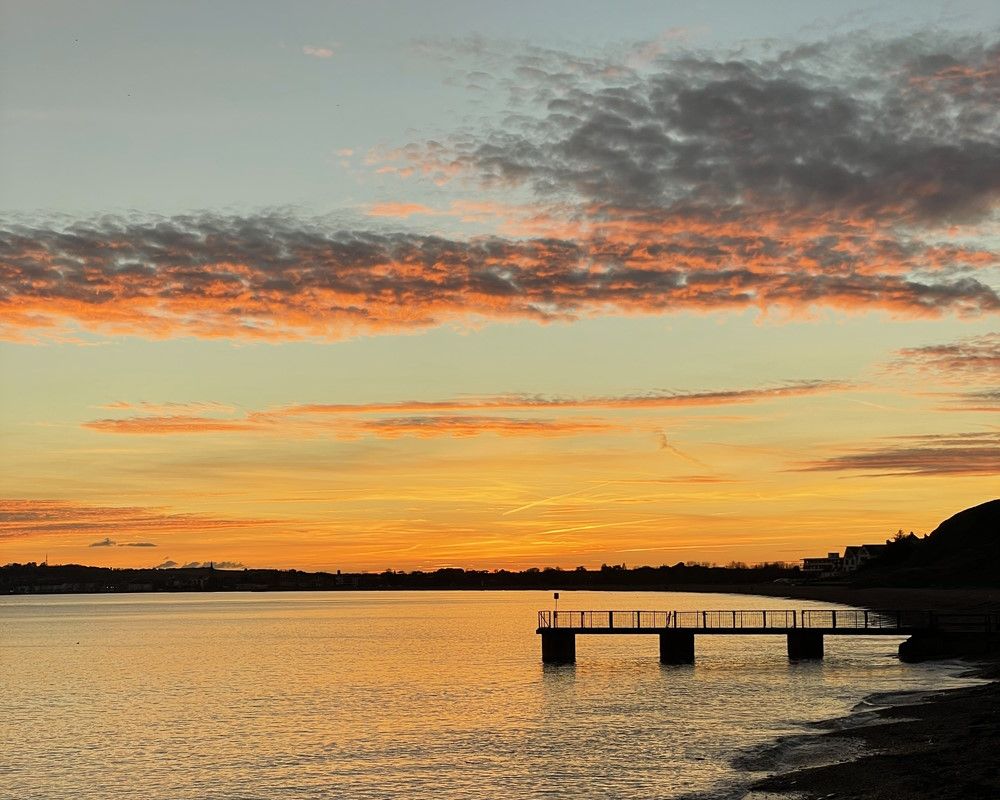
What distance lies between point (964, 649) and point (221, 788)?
53908 millimetres

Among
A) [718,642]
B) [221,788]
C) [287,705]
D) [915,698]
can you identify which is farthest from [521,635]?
[221,788]

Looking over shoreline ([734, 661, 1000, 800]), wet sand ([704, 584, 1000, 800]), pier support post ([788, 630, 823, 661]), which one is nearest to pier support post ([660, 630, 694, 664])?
pier support post ([788, 630, 823, 661])

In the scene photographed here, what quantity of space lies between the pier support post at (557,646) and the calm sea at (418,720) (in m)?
1.31

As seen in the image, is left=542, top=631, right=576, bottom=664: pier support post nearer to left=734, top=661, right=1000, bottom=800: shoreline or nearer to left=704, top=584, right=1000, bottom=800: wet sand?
left=704, top=584, right=1000, bottom=800: wet sand

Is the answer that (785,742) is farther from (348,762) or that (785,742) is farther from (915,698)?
(348,762)

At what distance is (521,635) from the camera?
16150 cm

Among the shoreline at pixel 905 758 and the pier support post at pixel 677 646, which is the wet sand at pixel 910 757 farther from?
the pier support post at pixel 677 646

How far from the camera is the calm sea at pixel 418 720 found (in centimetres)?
4406

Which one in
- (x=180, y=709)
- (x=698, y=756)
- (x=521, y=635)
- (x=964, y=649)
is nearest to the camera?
(x=698, y=756)

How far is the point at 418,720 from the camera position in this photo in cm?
6306

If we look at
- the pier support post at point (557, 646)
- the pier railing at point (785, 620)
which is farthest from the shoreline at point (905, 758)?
the pier support post at point (557, 646)

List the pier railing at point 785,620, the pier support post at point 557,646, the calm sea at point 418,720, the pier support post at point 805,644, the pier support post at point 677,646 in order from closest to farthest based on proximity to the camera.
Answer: the calm sea at point 418,720 → the pier support post at point 805,644 → the pier support post at point 677,646 → the pier railing at point 785,620 → the pier support post at point 557,646

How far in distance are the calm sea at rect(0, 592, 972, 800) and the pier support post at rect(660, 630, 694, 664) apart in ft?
4.45

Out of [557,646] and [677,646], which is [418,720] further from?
[677,646]
